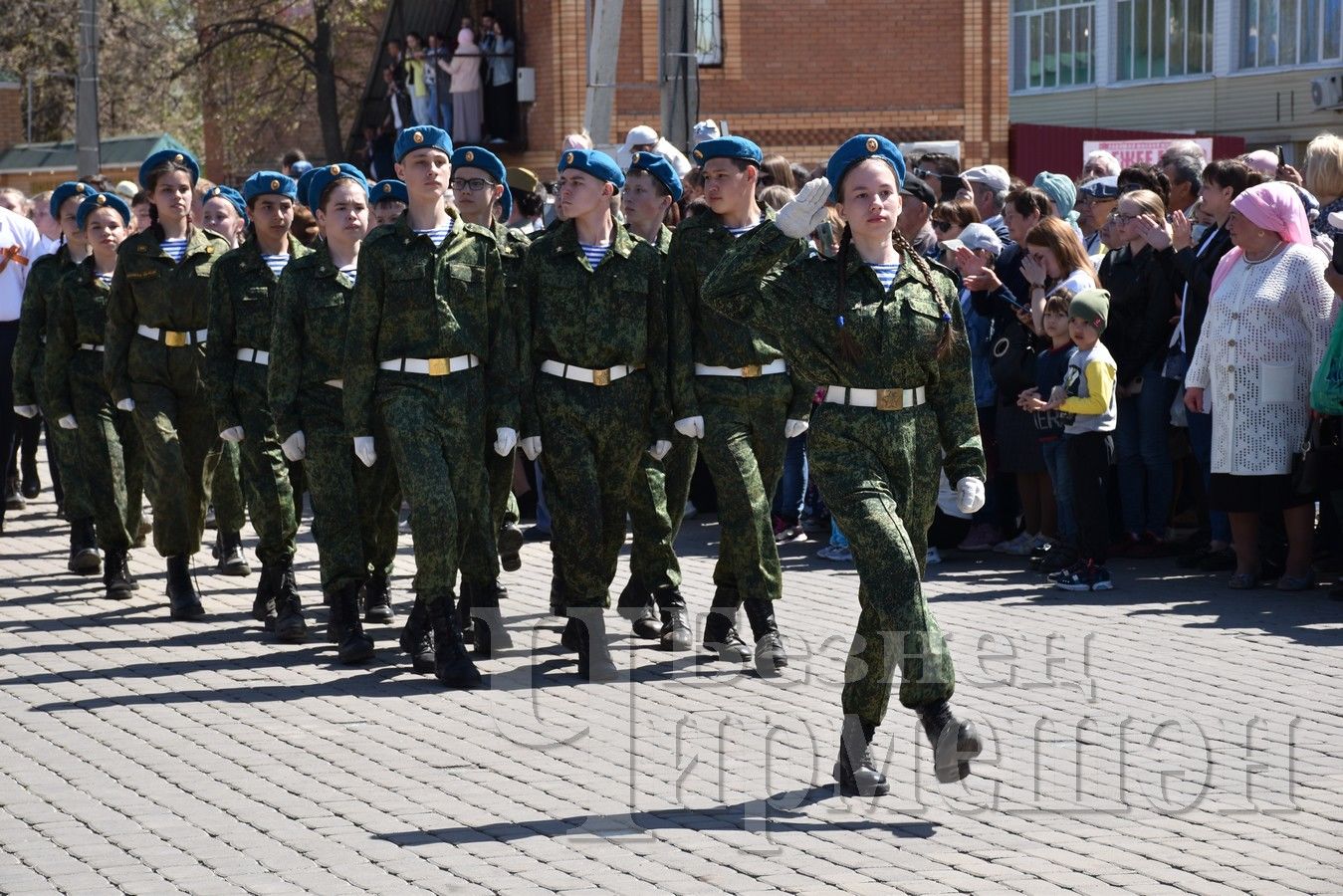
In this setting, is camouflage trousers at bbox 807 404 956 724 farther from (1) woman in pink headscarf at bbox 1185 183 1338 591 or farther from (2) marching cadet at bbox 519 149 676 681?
(1) woman in pink headscarf at bbox 1185 183 1338 591

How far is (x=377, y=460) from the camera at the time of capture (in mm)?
9016

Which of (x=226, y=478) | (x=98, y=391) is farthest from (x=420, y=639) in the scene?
(x=98, y=391)

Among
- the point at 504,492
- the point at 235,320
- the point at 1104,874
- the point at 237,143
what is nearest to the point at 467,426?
the point at 504,492

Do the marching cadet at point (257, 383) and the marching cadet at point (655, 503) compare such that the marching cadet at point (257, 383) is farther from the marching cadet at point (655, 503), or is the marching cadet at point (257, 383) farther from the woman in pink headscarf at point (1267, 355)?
the woman in pink headscarf at point (1267, 355)

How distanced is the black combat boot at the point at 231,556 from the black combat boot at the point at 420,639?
318 cm

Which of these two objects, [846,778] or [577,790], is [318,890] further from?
[846,778]

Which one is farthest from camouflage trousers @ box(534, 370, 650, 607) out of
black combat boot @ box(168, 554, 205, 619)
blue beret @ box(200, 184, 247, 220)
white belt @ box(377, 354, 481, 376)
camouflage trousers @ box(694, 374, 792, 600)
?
blue beret @ box(200, 184, 247, 220)

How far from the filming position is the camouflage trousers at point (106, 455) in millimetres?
11109

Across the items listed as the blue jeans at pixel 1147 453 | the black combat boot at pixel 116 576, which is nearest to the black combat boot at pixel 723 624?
the blue jeans at pixel 1147 453

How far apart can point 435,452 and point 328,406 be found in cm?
106

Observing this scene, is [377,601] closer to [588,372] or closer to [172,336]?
[172,336]

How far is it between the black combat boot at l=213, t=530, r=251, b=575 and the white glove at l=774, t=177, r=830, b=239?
6157 millimetres

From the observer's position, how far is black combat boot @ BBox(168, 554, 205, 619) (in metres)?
10.3

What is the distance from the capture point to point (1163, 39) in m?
42.4
